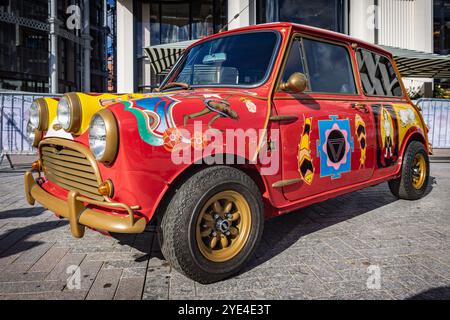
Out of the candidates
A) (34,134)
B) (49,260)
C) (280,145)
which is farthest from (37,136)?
(280,145)

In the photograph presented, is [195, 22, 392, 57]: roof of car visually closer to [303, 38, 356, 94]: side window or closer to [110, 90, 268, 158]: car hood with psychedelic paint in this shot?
[303, 38, 356, 94]: side window

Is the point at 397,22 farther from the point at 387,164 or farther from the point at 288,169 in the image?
the point at 288,169

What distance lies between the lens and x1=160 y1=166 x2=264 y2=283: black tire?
2152 mm

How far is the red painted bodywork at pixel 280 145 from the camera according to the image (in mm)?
2051

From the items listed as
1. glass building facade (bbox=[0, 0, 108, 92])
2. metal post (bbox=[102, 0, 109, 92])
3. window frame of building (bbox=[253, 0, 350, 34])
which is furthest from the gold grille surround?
metal post (bbox=[102, 0, 109, 92])

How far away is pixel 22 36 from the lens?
28.4 meters

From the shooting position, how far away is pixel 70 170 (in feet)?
8.18

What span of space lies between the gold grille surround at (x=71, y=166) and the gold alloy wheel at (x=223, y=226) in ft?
2.18

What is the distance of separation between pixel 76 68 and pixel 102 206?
4027 cm

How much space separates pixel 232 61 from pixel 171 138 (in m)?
1.33

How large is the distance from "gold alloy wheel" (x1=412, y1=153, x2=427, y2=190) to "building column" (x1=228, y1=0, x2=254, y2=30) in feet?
29.4

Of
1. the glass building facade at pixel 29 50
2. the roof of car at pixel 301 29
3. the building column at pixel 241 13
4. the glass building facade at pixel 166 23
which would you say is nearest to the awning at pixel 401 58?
the building column at pixel 241 13

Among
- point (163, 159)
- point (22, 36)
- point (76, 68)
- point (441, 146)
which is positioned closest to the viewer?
point (163, 159)

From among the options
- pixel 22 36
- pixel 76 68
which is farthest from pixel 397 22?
pixel 76 68
